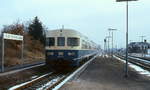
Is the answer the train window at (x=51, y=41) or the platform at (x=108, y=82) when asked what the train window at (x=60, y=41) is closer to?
the train window at (x=51, y=41)

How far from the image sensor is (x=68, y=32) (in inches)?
749

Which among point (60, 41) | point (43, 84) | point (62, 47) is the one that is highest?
point (60, 41)

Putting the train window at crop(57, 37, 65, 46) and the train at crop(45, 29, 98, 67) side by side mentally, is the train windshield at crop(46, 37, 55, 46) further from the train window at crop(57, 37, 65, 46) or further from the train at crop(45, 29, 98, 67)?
the train window at crop(57, 37, 65, 46)

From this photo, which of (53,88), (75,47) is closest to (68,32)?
(75,47)

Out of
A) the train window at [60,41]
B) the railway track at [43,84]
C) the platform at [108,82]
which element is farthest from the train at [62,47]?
the railway track at [43,84]

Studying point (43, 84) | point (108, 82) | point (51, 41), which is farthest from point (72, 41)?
point (43, 84)

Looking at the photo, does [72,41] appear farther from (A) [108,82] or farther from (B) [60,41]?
(A) [108,82]

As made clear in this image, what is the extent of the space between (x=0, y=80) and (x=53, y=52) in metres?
5.98

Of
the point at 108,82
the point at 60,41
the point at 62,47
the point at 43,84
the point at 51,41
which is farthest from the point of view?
the point at 51,41

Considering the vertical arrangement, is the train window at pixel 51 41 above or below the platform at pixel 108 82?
above

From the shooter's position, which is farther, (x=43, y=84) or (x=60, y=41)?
(x=60, y=41)

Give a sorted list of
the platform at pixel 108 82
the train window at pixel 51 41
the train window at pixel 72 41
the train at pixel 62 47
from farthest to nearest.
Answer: the train window at pixel 51 41, the train window at pixel 72 41, the train at pixel 62 47, the platform at pixel 108 82

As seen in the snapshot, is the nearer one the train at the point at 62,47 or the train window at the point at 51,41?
the train at the point at 62,47

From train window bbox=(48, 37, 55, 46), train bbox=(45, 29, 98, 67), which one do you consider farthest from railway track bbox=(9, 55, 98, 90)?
train window bbox=(48, 37, 55, 46)
